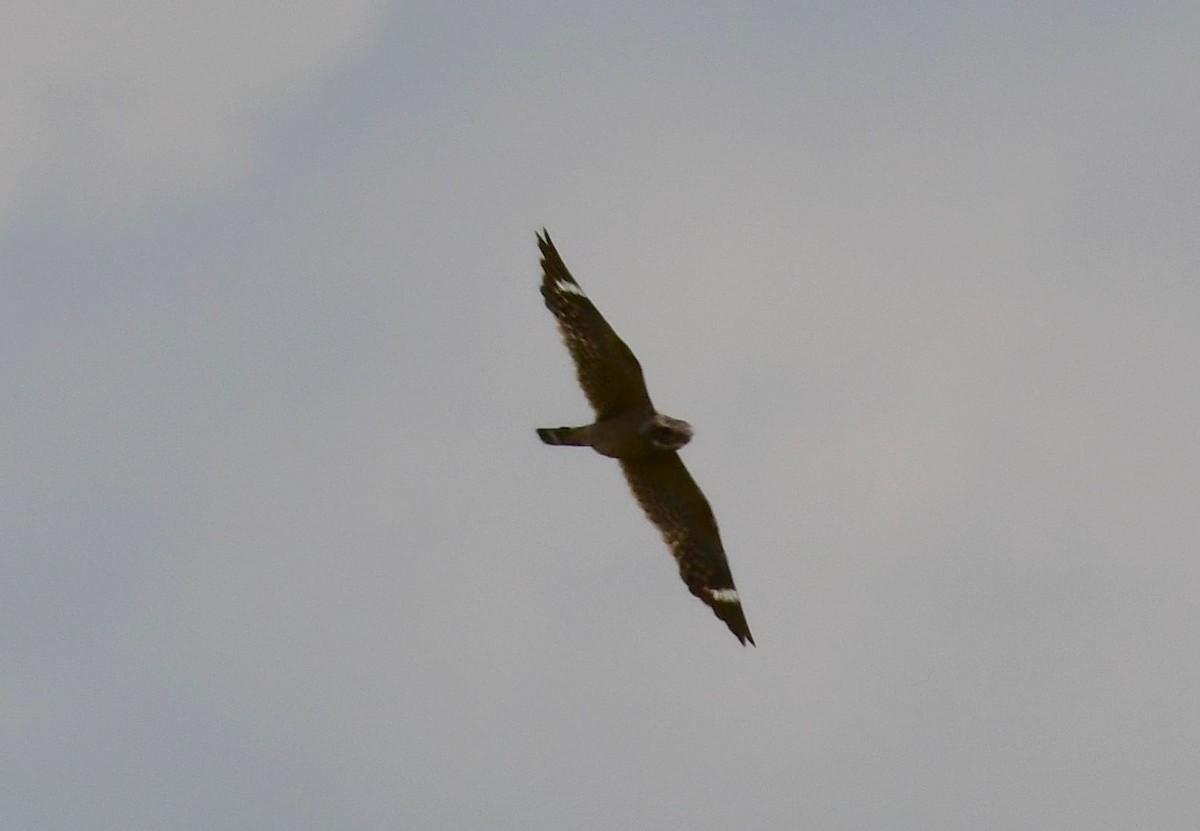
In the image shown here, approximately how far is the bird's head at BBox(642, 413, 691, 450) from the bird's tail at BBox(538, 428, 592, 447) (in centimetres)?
60

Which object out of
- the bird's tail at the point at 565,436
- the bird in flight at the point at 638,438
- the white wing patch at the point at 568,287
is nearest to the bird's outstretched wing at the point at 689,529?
the bird in flight at the point at 638,438

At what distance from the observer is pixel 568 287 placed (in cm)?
2080

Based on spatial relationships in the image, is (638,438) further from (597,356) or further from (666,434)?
(597,356)

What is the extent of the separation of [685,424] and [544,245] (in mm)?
2161

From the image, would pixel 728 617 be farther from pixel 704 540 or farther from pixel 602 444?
pixel 602 444

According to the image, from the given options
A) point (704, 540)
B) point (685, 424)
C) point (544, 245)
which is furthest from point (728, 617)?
point (544, 245)

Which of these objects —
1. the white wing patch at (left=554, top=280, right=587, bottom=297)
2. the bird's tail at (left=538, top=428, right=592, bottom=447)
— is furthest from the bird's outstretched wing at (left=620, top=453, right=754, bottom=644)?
the white wing patch at (left=554, top=280, right=587, bottom=297)

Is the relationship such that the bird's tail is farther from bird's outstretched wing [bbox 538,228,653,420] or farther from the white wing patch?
the white wing patch

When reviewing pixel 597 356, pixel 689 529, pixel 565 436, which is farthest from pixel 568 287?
pixel 689 529

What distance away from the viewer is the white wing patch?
2072cm

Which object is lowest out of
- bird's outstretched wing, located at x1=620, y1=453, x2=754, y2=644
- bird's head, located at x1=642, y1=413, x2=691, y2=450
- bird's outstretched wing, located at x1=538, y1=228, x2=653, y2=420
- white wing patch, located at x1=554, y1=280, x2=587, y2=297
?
bird's outstretched wing, located at x1=620, y1=453, x2=754, y2=644

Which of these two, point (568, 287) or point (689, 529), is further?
point (689, 529)

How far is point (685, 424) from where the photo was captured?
67.7 feet

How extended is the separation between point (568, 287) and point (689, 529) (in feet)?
8.53
